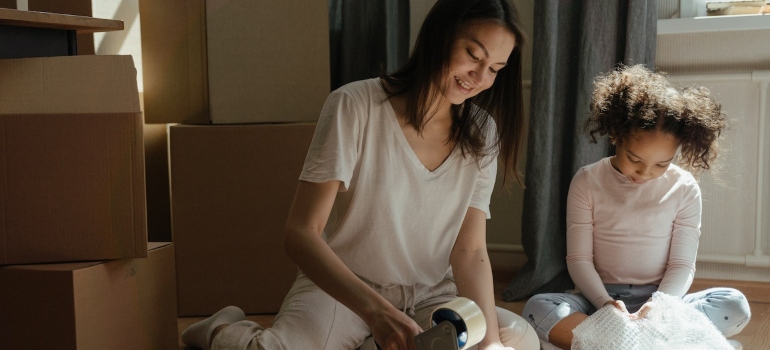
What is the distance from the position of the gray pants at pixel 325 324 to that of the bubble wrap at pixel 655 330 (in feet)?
0.70

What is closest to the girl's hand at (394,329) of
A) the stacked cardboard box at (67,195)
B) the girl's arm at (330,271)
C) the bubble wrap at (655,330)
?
the girl's arm at (330,271)

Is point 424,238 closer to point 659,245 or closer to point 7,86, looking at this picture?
point 659,245

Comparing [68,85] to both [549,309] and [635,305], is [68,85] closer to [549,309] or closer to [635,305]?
[549,309]

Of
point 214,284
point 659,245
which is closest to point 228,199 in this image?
point 214,284

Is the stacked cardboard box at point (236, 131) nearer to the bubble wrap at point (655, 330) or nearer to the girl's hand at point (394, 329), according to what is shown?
the bubble wrap at point (655, 330)

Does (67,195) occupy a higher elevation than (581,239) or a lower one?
higher

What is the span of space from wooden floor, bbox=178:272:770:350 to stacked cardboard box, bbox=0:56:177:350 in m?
0.44

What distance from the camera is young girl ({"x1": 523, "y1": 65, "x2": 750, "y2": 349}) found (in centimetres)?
175

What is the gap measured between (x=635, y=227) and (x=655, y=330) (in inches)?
12.0

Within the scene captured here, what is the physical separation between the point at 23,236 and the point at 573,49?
1431 mm

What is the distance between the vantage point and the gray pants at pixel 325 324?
4.53 feet

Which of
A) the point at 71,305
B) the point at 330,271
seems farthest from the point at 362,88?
the point at 71,305

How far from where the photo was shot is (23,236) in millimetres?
1439

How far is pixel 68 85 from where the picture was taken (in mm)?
1463
